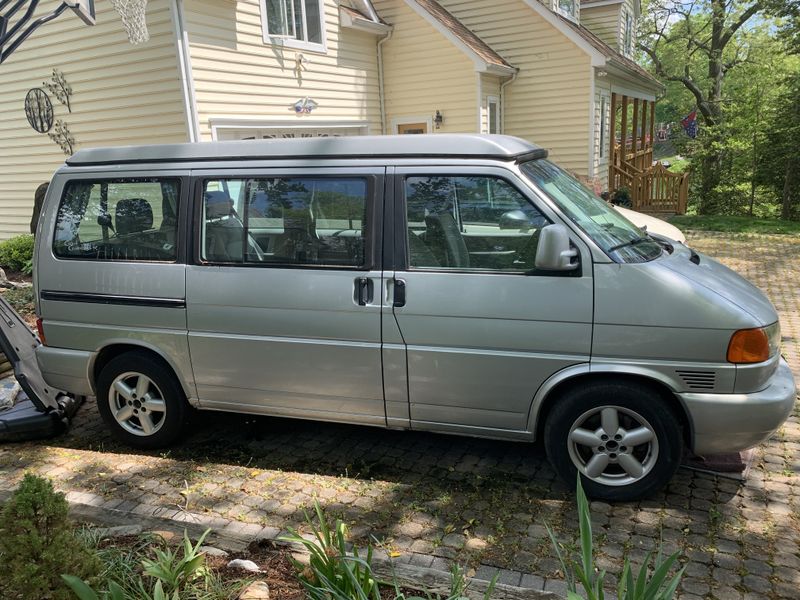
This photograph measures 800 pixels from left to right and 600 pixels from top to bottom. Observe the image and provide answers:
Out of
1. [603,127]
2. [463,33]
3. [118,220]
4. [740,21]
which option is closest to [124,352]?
[118,220]

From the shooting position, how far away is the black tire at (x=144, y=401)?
4500mm

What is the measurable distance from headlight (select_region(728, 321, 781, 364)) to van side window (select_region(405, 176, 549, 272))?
1.15m

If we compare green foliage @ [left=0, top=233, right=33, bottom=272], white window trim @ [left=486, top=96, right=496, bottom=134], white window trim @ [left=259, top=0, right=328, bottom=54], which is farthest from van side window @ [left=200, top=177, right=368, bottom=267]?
white window trim @ [left=486, top=96, right=496, bottom=134]

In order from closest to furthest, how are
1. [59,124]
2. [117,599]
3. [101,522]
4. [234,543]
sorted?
[117,599] → [234,543] → [101,522] → [59,124]

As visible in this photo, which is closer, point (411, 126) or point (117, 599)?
point (117, 599)

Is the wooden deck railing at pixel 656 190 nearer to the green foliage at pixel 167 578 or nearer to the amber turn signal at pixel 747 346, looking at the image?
the amber turn signal at pixel 747 346

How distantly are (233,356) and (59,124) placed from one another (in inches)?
355

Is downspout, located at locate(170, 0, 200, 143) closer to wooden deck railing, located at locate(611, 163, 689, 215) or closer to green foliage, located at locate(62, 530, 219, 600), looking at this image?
green foliage, located at locate(62, 530, 219, 600)

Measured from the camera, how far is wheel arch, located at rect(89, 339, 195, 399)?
4430 mm

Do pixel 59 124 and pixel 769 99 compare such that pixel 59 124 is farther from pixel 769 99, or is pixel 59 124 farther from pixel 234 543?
pixel 769 99

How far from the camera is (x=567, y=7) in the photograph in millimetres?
18547

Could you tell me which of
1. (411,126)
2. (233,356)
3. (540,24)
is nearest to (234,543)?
(233,356)

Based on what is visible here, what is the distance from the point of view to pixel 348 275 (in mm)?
3898

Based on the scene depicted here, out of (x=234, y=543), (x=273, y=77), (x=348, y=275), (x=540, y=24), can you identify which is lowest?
(x=234, y=543)
